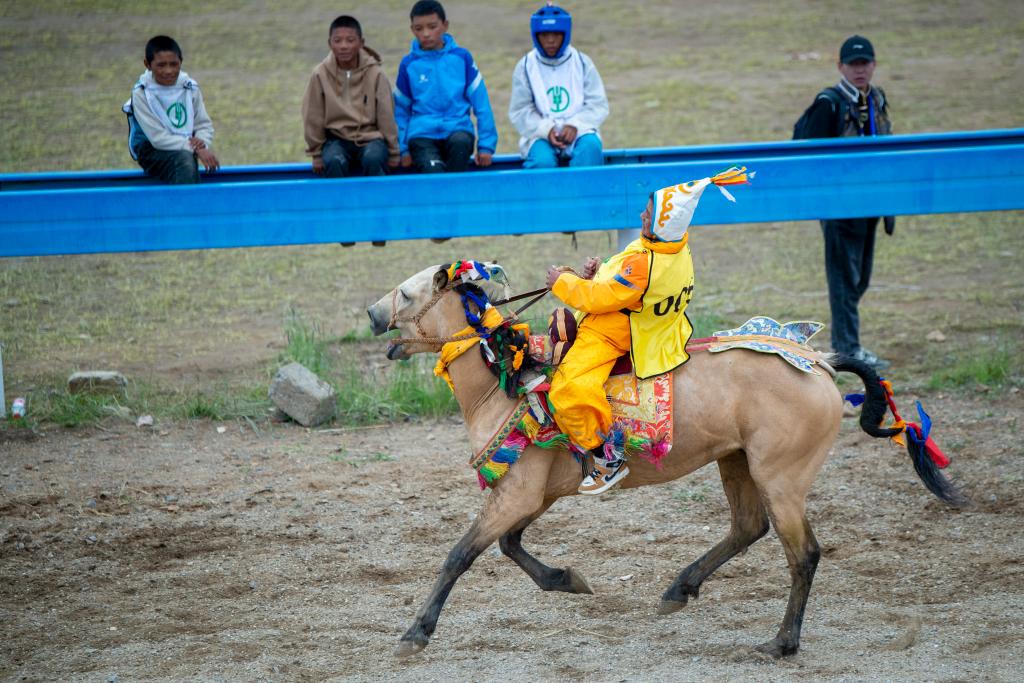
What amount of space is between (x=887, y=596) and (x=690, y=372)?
1597 mm

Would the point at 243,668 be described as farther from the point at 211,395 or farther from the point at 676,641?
the point at 211,395

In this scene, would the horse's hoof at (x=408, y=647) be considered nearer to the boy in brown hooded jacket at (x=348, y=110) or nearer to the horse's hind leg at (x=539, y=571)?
the horse's hind leg at (x=539, y=571)

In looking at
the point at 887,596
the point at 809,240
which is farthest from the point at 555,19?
the point at 809,240

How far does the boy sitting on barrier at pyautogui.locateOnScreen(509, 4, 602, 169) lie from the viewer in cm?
828

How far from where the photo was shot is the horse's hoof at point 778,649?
17.2ft

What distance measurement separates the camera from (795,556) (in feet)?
17.5

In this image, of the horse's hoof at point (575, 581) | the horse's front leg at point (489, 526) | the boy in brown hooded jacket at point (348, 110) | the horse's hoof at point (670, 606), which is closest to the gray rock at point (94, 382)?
the boy in brown hooded jacket at point (348, 110)

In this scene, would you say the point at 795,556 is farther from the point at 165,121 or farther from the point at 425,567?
the point at 165,121

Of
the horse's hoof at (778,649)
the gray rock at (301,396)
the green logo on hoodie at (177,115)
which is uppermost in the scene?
the green logo on hoodie at (177,115)

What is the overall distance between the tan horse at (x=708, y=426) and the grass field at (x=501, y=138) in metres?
3.46

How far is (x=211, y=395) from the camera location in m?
8.58

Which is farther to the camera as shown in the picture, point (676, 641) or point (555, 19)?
point (555, 19)

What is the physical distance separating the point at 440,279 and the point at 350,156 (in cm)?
320

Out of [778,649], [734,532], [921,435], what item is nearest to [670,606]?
[734,532]
